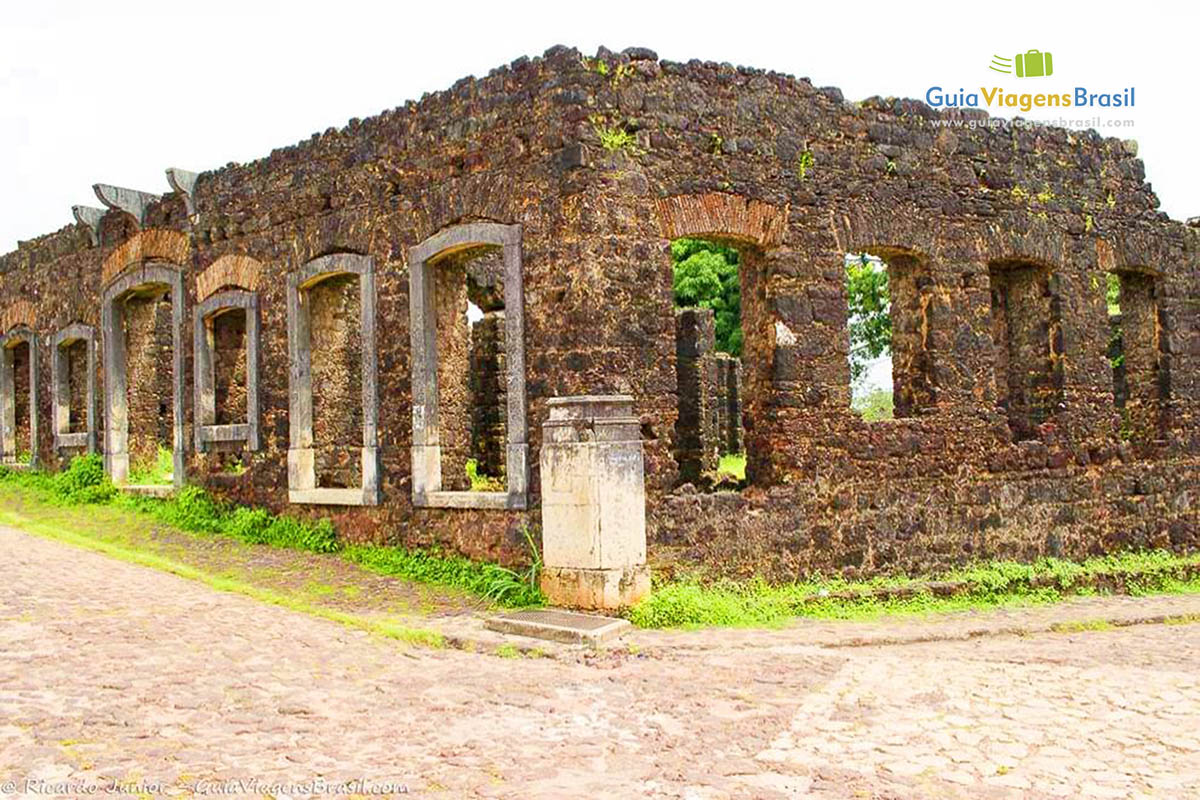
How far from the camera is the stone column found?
8.28 meters

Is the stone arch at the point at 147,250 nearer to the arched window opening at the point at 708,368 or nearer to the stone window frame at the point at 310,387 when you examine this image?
the stone window frame at the point at 310,387

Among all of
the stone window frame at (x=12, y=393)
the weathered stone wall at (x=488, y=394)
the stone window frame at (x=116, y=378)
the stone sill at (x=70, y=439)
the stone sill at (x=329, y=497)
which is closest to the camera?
the stone sill at (x=329, y=497)

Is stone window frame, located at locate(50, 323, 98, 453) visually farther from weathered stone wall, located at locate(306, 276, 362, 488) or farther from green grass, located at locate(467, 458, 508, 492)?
green grass, located at locate(467, 458, 508, 492)

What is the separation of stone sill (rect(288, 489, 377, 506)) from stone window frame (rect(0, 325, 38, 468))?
780 cm

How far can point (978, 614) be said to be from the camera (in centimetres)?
958

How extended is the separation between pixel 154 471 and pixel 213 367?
9.83 feet

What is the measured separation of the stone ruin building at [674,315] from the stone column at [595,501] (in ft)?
0.49

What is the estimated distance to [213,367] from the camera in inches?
519

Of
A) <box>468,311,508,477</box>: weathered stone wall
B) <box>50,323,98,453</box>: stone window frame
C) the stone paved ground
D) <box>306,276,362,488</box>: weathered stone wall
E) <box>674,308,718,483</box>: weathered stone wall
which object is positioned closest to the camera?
the stone paved ground

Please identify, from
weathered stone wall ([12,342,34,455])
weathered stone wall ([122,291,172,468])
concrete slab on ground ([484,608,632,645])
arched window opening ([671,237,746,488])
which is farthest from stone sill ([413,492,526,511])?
weathered stone wall ([12,342,34,455])

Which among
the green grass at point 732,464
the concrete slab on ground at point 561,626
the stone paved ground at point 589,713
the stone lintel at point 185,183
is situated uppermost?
the stone lintel at point 185,183

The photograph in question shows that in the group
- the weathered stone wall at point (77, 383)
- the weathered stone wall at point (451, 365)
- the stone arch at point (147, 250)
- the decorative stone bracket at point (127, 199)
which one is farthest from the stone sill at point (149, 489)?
the weathered stone wall at point (451, 365)

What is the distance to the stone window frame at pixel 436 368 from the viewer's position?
9320 millimetres

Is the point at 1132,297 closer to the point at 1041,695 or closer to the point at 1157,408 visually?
the point at 1157,408
